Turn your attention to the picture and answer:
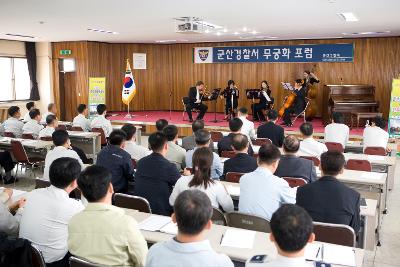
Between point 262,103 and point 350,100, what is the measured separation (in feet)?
8.45

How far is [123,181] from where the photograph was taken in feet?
15.5

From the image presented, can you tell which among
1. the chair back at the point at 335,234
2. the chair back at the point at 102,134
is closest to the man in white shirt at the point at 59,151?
the chair back at the point at 335,234

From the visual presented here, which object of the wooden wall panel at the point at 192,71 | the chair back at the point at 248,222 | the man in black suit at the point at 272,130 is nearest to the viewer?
the chair back at the point at 248,222

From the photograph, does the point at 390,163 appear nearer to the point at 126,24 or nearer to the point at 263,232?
the point at 263,232

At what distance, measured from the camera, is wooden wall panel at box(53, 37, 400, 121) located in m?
13.2

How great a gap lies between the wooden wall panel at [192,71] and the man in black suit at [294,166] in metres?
10.2

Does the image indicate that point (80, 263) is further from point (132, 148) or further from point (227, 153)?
point (227, 153)

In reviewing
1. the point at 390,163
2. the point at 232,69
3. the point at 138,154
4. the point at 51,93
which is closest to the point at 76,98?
the point at 51,93

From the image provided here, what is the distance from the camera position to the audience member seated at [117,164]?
181 inches

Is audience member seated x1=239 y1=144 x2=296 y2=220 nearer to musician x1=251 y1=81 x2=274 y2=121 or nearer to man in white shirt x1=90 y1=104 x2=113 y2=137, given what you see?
man in white shirt x1=90 y1=104 x2=113 y2=137

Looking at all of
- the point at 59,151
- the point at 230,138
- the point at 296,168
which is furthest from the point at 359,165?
the point at 59,151

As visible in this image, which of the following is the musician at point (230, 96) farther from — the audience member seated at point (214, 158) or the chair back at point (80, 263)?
the chair back at point (80, 263)

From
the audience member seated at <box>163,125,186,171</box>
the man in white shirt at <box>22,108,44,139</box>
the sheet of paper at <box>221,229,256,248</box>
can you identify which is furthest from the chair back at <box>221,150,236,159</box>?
the man in white shirt at <box>22,108,44,139</box>

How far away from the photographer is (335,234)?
2.94 meters
